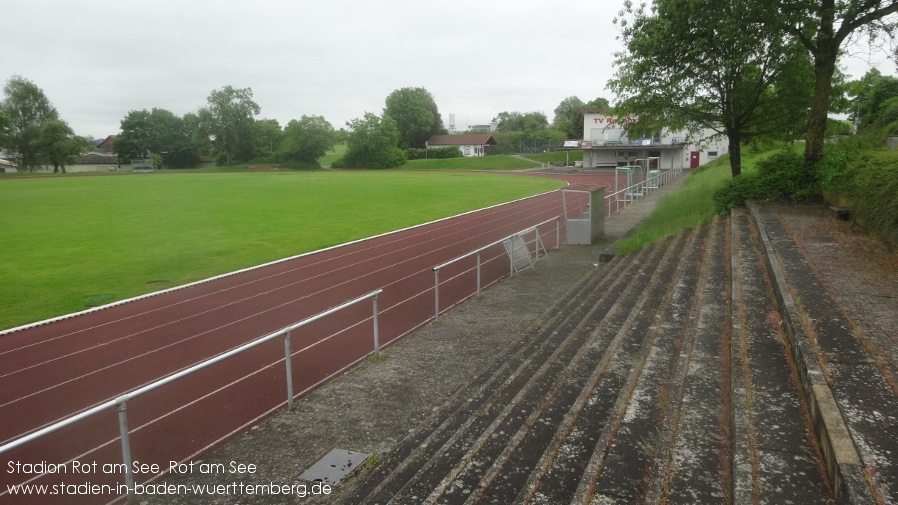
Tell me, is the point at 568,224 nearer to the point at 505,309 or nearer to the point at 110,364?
the point at 505,309

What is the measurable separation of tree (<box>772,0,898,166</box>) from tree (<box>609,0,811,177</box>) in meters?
0.58

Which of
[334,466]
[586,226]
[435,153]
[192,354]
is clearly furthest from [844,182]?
[435,153]

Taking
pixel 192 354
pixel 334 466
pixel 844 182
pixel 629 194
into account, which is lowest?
pixel 192 354

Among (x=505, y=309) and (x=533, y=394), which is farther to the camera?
(x=505, y=309)

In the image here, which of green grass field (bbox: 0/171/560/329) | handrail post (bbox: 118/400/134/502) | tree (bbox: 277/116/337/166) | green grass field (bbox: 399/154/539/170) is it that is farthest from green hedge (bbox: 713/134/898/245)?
tree (bbox: 277/116/337/166)

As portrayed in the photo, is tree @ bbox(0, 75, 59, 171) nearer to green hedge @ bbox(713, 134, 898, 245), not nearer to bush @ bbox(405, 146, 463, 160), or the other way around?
bush @ bbox(405, 146, 463, 160)

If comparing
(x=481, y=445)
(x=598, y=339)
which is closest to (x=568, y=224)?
(x=598, y=339)

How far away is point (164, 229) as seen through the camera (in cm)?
2362

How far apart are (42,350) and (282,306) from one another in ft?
13.7

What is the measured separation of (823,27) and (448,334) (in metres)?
12.0

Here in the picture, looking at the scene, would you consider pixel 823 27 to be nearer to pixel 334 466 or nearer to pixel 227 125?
pixel 334 466

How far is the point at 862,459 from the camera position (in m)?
3.23

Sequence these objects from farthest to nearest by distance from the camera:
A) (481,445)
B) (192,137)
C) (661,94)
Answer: (192,137), (661,94), (481,445)

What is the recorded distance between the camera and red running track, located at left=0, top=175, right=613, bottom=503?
20.1 feet
